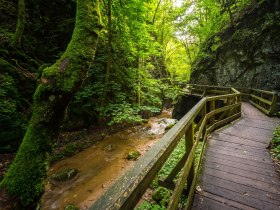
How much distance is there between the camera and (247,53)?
14867 millimetres

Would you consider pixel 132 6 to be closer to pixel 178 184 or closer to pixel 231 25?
pixel 178 184

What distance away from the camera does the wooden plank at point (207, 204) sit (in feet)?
9.37

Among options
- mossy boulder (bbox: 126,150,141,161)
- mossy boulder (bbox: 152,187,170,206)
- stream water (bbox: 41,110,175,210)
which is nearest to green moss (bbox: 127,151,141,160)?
mossy boulder (bbox: 126,150,141,161)

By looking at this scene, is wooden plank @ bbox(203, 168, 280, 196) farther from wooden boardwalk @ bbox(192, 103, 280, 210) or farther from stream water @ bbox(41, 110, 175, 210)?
stream water @ bbox(41, 110, 175, 210)

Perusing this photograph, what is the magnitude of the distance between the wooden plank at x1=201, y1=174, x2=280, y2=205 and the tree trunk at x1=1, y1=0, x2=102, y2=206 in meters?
3.49

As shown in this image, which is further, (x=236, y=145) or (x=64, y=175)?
(x=64, y=175)

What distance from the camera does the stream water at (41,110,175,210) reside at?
5984 millimetres

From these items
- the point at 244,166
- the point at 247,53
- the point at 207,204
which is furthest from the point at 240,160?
the point at 247,53

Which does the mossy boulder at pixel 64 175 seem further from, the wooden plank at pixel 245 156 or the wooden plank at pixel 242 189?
the wooden plank at pixel 242 189

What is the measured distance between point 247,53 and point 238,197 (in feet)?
48.3

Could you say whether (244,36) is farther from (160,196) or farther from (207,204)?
(207,204)

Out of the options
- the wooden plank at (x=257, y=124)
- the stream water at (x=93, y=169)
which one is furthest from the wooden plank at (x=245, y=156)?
the wooden plank at (x=257, y=124)

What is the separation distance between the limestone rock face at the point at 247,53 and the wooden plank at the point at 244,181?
10.5m

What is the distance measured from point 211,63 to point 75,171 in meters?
15.9
